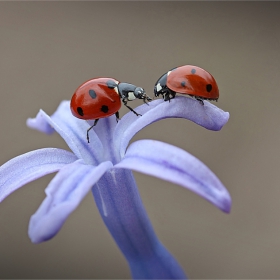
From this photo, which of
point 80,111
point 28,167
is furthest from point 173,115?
point 28,167

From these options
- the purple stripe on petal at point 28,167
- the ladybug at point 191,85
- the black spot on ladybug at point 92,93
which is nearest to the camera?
the purple stripe on petal at point 28,167

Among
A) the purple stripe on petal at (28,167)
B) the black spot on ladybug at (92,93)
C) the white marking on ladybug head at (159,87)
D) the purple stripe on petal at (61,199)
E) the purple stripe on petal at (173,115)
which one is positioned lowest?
the purple stripe on petal at (61,199)

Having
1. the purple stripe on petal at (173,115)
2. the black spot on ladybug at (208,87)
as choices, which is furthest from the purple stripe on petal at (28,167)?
the black spot on ladybug at (208,87)

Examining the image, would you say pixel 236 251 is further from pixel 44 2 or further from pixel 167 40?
pixel 44 2

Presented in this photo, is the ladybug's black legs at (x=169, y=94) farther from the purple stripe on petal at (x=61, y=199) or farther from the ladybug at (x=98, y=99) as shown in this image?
the purple stripe on petal at (x=61, y=199)

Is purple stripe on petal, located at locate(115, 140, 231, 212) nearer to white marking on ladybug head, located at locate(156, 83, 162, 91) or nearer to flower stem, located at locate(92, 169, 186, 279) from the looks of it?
flower stem, located at locate(92, 169, 186, 279)

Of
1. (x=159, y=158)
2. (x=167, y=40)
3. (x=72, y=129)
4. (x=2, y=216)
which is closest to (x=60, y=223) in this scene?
(x=159, y=158)

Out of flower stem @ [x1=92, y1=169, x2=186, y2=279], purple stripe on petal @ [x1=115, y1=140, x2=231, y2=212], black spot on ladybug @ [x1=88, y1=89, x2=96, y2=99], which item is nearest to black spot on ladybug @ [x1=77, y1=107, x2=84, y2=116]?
black spot on ladybug @ [x1=88, y1=89, x2=96, y2=99]
